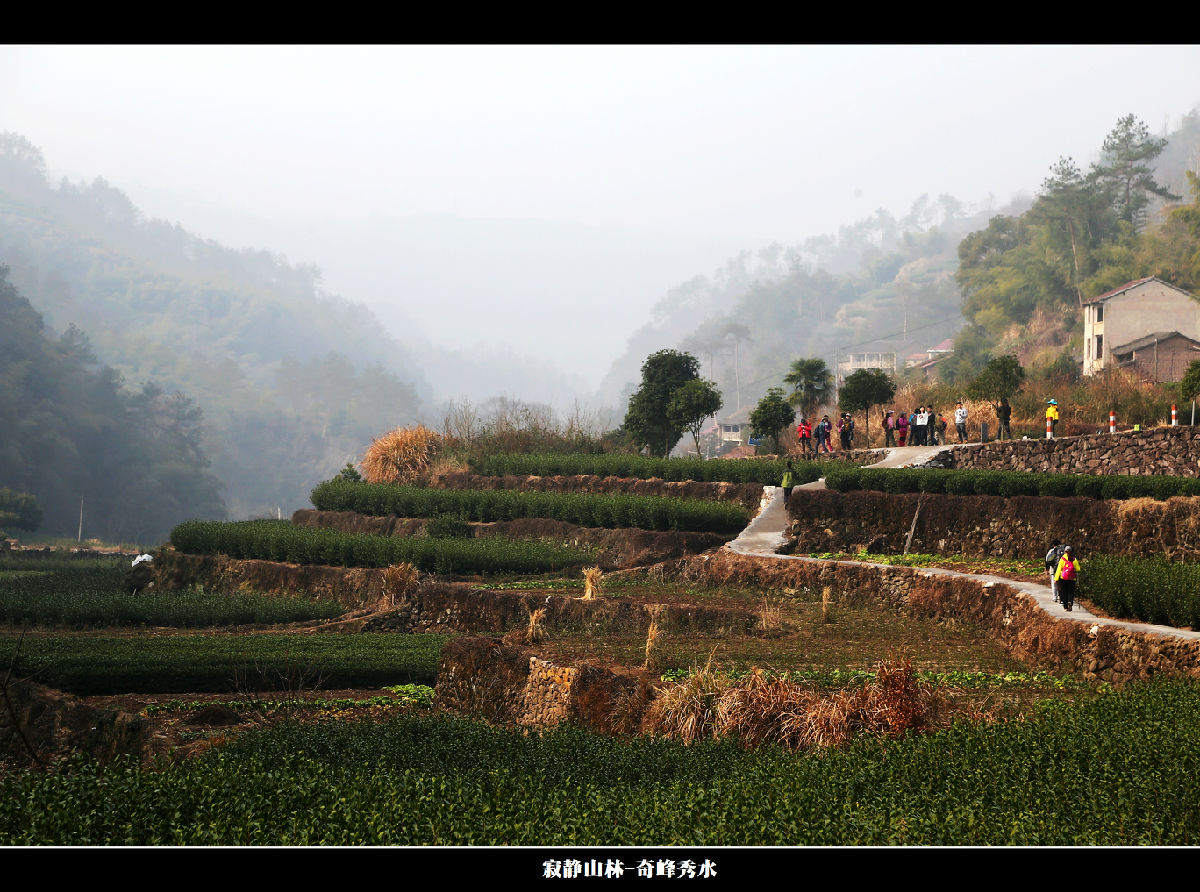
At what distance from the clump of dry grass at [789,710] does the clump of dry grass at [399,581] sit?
34.3 ft

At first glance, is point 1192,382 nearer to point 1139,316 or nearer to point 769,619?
point 769,619

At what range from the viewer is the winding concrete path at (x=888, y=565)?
456 inches

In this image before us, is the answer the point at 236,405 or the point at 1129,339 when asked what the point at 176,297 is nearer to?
the point at 236,405

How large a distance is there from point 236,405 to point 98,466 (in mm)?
36598

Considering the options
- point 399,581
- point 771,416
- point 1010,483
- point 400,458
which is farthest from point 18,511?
point 1010,483

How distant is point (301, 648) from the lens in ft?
44.5

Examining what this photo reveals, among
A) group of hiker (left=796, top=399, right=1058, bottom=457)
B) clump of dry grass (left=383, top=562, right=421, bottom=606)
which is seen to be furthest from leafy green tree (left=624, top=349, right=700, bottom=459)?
clump of dry grass (left=383, top=562, right=421, bottom=606)

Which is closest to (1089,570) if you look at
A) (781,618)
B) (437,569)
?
(781,618)

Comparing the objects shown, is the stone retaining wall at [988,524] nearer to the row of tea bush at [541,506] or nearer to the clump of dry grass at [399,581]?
the row of tea bush at [541,506]

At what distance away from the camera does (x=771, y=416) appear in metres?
29.7

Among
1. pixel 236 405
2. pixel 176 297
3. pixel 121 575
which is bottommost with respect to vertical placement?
pixel 121 575

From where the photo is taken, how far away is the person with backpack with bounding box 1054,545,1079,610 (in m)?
12.6

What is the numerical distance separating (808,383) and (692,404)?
364cm

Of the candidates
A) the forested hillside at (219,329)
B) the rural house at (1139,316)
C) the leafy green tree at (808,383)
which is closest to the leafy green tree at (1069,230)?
the rural house at (1139,316)
